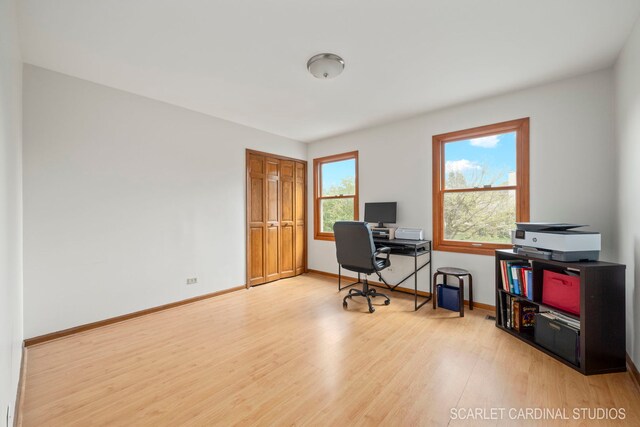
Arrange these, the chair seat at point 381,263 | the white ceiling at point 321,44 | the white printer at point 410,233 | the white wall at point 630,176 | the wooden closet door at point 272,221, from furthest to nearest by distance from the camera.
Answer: the wooden closet door at point 272,221, the white printer at point 410,233, the chair seat at point 381,263, the white wall at point 630,176, the white ceiling at point 321,44

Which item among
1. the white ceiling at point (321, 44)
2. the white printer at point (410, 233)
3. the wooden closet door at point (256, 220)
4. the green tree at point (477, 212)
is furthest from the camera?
the wooden closet door at point (256, 220)

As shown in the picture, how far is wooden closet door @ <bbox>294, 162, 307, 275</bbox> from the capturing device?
5273 millimetres

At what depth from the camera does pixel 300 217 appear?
537 cm

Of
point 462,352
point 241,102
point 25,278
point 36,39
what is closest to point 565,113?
point 462,352

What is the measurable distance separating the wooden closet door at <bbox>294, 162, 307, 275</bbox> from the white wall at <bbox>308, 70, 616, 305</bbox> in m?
1.95

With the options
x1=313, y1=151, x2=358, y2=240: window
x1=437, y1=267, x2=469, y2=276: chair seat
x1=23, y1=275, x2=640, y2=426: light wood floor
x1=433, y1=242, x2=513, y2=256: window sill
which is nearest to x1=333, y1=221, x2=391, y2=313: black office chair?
x1=23, y1=275, x2=640, y2=426: light wood floor

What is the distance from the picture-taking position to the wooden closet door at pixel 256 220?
4.48m

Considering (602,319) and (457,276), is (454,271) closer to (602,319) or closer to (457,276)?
(457,276)

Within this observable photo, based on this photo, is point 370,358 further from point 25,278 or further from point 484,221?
point 25,278

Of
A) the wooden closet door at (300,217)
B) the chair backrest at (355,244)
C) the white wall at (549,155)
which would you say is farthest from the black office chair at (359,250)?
the wooden closet door at (300,217)

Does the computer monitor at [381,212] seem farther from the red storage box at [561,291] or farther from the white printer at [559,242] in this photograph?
the red storage box at [561,291]

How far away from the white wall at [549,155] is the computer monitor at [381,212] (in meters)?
0.14

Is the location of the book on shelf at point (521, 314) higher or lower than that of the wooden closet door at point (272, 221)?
lower

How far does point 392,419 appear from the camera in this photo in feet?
5.38
